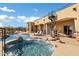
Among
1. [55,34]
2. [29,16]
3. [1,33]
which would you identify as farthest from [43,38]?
[1,33]

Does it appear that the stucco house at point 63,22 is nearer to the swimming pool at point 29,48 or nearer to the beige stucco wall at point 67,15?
the beige stucco wall at point 67,15

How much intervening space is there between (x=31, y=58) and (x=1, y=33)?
2.84 ft

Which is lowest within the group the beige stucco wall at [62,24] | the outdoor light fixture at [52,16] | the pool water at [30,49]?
the pool water at [30,49]

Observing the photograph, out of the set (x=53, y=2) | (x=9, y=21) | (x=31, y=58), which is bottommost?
(x=31, y=58)

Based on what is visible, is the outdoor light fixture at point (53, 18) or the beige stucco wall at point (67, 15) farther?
the outdoor light fixture at point (53, 18)

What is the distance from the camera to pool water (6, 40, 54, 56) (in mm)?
4750

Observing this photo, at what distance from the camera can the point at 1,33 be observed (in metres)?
4.74

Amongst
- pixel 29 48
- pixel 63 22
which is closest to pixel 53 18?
pixel 63 22

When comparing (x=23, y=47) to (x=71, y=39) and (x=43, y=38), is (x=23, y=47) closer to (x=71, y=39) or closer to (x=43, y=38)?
(x=43, y=38)

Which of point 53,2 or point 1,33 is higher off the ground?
point 53,2

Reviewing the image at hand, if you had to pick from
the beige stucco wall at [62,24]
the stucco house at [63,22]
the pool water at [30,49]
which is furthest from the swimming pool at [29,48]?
the beige stucco wall at [62,24]

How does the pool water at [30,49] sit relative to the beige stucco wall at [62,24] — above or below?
below

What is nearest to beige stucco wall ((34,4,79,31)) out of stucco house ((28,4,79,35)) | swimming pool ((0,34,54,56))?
stucco house ((28,4,79,35))

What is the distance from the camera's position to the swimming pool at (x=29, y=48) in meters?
4.75
